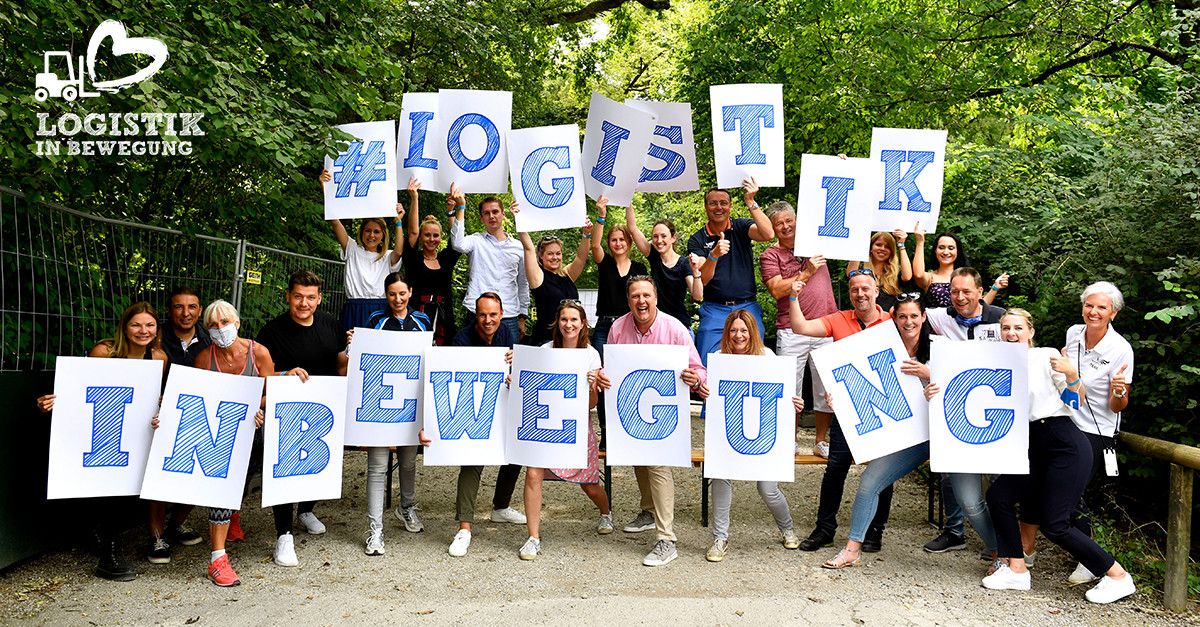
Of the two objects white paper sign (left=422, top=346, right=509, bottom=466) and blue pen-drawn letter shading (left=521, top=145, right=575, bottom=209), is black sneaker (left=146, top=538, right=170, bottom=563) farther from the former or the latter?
blue pen-drawn letter shading (left=521, top=145, right=575, bottom=209)

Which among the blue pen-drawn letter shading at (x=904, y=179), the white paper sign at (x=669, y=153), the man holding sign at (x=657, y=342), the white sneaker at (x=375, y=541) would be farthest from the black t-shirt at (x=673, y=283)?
the white sneaker at (x=375, y=541)

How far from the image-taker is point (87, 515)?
6570mm

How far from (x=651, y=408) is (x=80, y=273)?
402 cm

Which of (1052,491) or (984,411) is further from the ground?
(984,411)

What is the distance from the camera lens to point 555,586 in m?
6.01

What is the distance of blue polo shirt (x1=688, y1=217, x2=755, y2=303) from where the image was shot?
7.59 m

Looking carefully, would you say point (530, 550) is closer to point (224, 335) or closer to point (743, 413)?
point (743, 413)

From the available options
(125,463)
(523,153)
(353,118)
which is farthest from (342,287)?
(125,463)

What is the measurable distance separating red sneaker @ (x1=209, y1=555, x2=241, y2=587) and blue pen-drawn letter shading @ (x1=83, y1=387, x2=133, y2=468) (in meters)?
0.82

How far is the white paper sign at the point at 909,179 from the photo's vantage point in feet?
24.6

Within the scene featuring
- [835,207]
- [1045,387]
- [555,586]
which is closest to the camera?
[1045,387]

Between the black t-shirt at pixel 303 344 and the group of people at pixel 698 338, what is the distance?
11 mm

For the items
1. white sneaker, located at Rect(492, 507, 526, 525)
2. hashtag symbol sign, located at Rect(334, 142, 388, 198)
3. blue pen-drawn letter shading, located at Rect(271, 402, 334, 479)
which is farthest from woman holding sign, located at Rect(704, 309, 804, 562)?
hashtag symbol sign, located at Rect(334, 142, 388, 198)

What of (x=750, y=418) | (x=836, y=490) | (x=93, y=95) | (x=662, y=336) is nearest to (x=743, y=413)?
(x=750, y=418)
